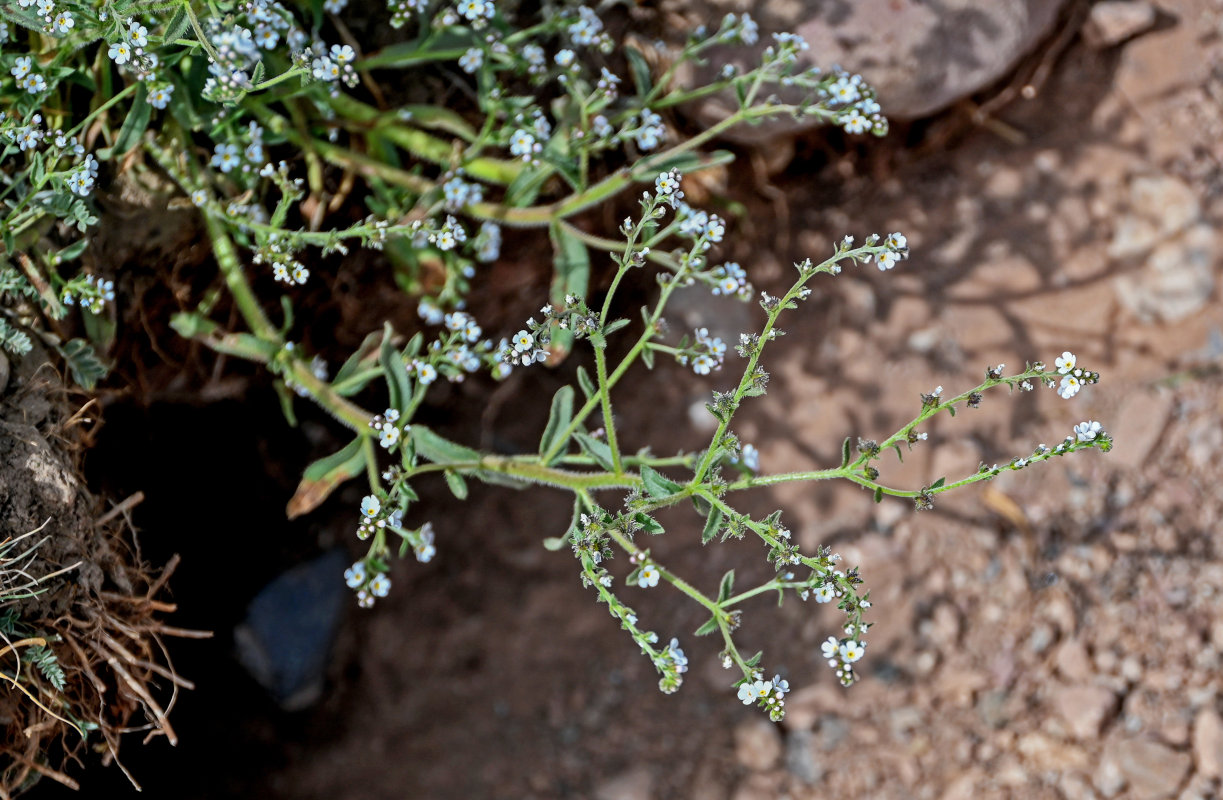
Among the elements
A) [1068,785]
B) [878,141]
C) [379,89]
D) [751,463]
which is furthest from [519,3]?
[1068,785]

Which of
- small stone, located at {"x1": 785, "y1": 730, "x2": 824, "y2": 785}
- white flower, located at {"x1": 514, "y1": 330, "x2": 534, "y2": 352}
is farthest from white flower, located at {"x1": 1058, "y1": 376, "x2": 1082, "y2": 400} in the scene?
small stone, located at {"x1": 785, "y1": 730, "x2": 824, "y2": 785}

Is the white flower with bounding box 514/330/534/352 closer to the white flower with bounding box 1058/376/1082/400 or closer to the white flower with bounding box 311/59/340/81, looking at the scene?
the white flower with bounding box 311/59/340/81

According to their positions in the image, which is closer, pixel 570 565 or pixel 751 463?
pixel 751 463

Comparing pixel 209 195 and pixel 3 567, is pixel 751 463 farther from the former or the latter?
pixel 3 567

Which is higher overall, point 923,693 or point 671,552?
point 671,552

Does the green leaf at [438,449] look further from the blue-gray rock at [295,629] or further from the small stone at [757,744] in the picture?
the small stone at [757,744]

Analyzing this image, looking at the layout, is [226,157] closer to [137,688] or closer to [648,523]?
[137,688]
